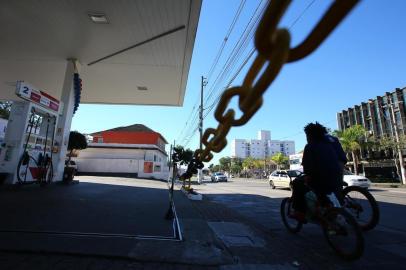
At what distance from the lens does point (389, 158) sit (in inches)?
1535

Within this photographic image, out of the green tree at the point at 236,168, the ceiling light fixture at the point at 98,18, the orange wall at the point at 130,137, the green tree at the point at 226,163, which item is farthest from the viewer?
the green tree at the point at 226,163

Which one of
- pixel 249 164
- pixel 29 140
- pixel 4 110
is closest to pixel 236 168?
pixel 249 164

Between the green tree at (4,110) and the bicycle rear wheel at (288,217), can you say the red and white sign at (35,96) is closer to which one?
the bicycle rear wheel at (288,217)

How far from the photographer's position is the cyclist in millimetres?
3809

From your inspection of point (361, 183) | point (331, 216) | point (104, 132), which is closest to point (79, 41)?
point (331, 216)

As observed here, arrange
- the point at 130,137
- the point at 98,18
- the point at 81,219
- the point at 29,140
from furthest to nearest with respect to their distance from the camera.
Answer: the point at 130,137 < the point at 29,140 < the point at 98,18 < the point at 81,219

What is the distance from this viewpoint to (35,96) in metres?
10.0

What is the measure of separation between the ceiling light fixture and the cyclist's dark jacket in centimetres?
860

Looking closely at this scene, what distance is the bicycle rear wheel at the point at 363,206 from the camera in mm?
4438

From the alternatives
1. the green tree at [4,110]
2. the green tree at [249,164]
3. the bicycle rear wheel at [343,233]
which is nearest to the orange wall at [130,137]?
the green tree at [4,110]

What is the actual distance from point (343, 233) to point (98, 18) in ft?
32.4

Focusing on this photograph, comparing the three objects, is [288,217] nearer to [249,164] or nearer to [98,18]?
[98,18]

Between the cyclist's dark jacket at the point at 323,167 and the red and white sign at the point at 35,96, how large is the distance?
9358 millimetres

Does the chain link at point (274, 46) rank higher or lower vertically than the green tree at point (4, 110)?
lower
